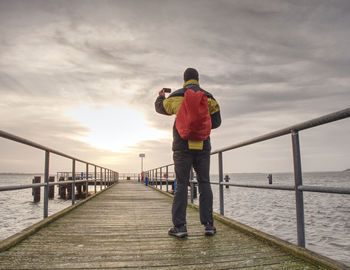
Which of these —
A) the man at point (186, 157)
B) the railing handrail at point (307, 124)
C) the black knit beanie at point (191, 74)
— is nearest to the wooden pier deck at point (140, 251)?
the man at point (186, 157)

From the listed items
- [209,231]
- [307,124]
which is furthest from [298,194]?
[209,231]

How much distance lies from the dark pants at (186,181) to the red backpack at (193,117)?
24cm

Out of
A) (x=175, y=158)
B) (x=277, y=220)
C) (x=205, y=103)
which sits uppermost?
(x=205, y=103)

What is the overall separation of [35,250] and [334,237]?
9.54 meters

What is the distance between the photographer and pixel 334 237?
29.8 ft

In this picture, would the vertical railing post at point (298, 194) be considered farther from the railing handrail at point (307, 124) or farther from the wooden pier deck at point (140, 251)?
the wooden pier deck at point (140, 251)

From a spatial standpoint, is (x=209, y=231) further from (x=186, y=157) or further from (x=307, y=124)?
(x=307, y=124)

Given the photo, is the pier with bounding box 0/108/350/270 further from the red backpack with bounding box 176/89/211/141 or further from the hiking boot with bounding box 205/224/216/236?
the red backpack with bounding box 176/89/211/141

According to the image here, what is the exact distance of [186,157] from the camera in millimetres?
2957

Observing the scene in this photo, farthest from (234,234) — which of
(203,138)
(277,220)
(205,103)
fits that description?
(277,220)

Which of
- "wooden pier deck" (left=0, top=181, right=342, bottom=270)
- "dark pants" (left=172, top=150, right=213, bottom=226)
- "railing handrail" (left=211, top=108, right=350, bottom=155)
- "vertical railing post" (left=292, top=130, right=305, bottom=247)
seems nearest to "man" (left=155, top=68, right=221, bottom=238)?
"dark pants" (left=172, top=150, right=213, bottom=226)

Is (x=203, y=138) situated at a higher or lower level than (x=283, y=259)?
higher

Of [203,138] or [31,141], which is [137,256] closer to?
[203,138]

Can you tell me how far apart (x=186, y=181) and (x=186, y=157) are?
28 cm
